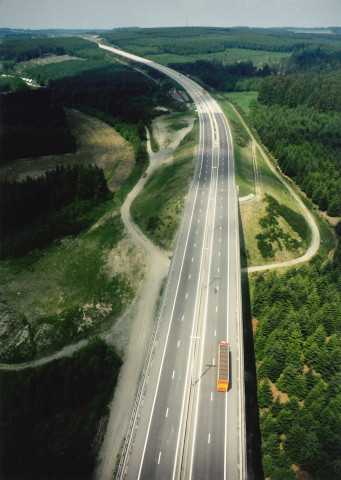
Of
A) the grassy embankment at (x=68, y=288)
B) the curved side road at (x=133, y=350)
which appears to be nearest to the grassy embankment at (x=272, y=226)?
the curved side road at (x=133, y=350)

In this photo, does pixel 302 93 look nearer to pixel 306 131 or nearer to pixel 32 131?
pixel 306 131

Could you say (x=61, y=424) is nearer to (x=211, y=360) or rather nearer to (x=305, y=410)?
(x=211, y=360)

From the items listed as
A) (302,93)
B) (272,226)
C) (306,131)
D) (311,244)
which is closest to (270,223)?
(272,226)

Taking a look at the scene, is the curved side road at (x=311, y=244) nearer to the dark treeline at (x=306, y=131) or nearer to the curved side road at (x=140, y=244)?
the dark treeline at (x=306, y=131)

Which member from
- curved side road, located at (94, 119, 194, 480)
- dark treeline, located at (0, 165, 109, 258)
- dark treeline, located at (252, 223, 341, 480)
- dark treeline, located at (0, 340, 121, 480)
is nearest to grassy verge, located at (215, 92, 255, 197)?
curved side road, located at (94, 119, 194, 480)

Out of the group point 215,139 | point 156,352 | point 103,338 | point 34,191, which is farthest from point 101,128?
point 156,352
